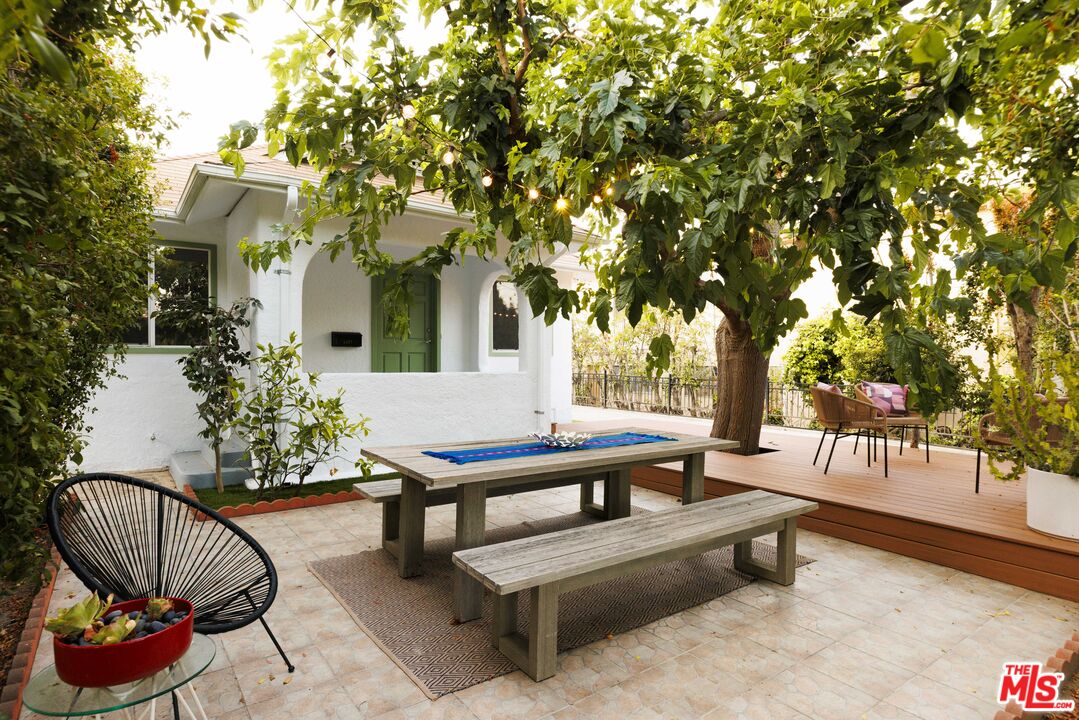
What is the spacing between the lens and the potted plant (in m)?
3.64

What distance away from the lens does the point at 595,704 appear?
94.4 inches

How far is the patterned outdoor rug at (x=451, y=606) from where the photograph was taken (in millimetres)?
2730

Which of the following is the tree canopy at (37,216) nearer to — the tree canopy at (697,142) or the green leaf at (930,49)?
the tree canopy at (697,142)

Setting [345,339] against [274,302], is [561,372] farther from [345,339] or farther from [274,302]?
[274,302]

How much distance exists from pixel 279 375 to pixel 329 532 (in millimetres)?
1750

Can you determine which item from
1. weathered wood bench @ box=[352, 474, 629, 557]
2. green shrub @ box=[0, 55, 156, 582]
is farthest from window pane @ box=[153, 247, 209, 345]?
green shrub @ box=[0, 55, 156, 582]

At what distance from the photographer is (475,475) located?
317 centimetres

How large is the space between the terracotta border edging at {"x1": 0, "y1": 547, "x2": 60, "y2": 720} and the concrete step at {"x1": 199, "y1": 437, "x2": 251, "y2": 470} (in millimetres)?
3012

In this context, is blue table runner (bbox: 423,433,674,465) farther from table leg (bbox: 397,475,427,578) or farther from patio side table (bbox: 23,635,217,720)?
patio side table (bbox: 23,635,217,720)

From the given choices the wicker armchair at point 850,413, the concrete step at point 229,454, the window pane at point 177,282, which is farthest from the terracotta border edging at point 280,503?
the wicker armchair at point 850,413

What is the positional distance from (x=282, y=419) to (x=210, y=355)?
0.92 m

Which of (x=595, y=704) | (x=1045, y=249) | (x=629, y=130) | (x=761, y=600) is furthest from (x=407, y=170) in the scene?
(x=761, y=600)

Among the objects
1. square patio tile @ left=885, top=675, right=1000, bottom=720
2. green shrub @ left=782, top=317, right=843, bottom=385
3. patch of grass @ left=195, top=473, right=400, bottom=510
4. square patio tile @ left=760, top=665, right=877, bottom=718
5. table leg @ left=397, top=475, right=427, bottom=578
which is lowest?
patch of grass @ left=195, top=473, right=400, bottom=510

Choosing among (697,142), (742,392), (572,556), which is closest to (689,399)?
(742,392)
